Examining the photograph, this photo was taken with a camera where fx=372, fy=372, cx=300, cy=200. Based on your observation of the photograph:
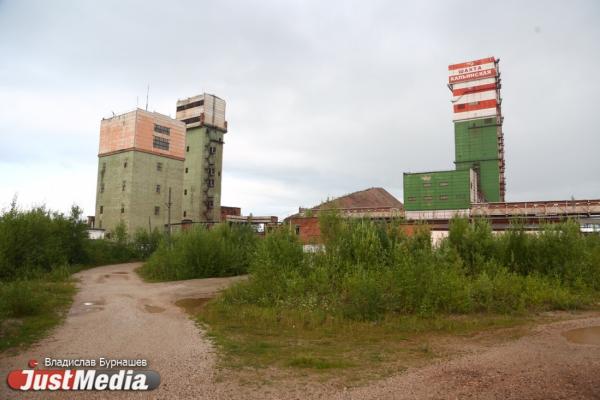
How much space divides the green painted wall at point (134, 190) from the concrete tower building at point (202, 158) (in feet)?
19.6

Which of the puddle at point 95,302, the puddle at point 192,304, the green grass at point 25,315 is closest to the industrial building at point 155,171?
the puddle at point 192,304

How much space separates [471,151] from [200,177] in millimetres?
41112

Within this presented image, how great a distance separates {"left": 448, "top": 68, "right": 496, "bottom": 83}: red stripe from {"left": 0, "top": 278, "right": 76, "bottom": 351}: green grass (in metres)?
53.7

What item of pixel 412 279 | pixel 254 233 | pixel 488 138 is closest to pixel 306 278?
pixel 412 279

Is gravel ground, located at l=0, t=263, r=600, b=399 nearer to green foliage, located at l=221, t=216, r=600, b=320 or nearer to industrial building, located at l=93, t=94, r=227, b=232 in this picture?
green foliage, located at l=221, t=216, r=600, b=320

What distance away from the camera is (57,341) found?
7.92m

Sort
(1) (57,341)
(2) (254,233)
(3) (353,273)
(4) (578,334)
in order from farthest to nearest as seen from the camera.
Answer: (2) (254,233) < (3) (353,273) < (4) (578,334) < (1) (57,341)

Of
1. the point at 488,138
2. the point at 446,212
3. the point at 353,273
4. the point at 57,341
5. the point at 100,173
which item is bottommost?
the point at 57,341

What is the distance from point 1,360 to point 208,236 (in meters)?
16.7

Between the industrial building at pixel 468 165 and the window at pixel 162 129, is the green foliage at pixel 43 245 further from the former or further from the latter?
the window at pixel 162 129

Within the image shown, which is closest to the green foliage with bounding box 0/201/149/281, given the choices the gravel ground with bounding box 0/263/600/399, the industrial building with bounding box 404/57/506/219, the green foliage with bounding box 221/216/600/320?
the gravel ground with bounding box 0/263/600/399

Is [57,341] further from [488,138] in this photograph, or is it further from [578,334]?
[488,138]

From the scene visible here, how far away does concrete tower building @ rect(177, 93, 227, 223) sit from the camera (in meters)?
60.8

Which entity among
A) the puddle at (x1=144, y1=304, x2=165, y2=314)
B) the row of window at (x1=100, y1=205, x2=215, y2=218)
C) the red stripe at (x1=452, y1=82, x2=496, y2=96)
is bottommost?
the puddle at (x1=144, y1=304, x2=165, y2=314)
